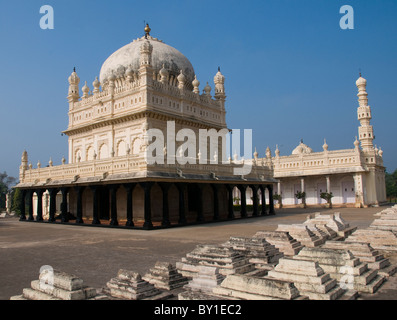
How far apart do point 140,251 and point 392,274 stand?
7.50 metres

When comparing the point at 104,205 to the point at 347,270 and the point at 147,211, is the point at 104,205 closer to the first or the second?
the point at 147,211

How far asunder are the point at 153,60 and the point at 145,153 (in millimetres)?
11819

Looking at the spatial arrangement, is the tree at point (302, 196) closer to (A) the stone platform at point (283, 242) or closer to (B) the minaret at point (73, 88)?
(B) the minaret at point (73, 88)

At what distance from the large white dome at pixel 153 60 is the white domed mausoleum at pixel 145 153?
86mm

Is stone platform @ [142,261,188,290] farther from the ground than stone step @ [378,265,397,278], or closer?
farther from the ground

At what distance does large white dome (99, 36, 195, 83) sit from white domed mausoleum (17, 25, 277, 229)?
3.4 inches

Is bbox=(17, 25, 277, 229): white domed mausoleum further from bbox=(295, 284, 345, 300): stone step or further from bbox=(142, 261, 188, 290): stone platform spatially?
bbox=(295, 284, 345, 300): stone step

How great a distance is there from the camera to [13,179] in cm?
8769

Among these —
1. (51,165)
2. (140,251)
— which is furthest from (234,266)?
(51,165)

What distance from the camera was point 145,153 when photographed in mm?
19375

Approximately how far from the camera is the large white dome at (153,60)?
28578mm

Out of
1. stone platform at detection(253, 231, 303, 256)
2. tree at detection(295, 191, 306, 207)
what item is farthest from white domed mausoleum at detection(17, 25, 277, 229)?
tree at detection(295, 191, 306, 207)

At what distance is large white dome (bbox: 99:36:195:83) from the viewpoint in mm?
28578

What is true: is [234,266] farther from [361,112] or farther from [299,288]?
[361,112]
